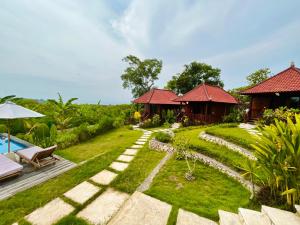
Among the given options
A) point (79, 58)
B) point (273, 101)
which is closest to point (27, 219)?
point (273, 101)

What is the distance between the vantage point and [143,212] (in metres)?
3.49

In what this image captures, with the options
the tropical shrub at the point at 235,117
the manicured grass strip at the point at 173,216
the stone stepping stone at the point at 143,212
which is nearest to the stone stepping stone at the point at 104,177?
the stone stepping stone at the point at 143,212

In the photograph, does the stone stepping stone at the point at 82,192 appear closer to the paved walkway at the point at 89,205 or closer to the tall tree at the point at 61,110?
the paved walkway at the point at 89,205

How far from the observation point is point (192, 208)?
12.0ft

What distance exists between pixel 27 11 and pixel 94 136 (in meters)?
8.86

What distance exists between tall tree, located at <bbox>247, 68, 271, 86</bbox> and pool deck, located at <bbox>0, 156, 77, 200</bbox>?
101ft

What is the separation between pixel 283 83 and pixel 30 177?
16.4 m

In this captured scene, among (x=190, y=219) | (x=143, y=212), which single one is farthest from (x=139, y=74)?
(x=190, y=219)

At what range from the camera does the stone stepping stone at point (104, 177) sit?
513 cm

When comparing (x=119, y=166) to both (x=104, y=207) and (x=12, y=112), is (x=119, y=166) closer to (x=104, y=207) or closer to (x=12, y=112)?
(x=104, y=207)

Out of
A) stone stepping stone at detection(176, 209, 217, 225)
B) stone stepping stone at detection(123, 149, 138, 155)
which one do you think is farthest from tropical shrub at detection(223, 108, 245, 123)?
stone stepping stone at detection(176, 209, 217, 225)

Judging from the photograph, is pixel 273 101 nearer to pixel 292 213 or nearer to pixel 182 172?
pixel 182 172

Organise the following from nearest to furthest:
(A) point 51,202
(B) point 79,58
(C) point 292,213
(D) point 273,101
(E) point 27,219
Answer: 1. (C) point 292,213
2. (E) point 27,219
3. (A) point 51,202
4. (D) point 273,101
5. (B) point 79,58

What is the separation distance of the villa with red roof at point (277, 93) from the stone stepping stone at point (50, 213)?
13912 mm
